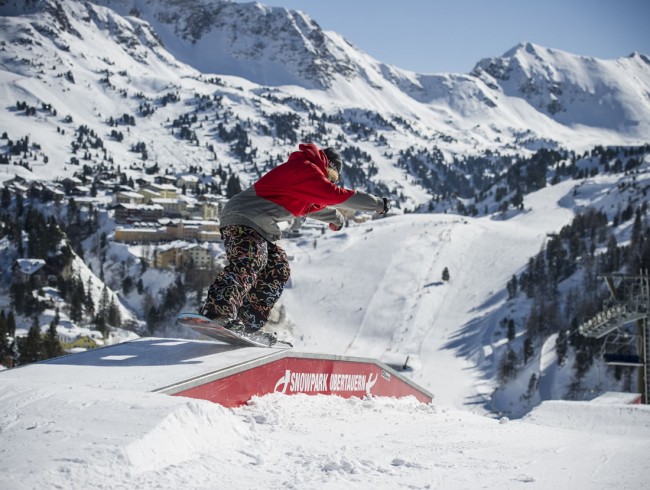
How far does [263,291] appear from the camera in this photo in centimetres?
602

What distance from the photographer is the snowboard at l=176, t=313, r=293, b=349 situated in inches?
213

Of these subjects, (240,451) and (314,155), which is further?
(314,155)

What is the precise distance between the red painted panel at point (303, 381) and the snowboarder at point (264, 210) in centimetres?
56

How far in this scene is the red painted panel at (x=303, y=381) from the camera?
468 cm

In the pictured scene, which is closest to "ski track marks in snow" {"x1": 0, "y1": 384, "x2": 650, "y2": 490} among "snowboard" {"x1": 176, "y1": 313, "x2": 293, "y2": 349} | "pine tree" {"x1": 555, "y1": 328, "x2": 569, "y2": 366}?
"snowboard" {"x1": 176, "y1": 313, "x2": 293, "y2": 349}

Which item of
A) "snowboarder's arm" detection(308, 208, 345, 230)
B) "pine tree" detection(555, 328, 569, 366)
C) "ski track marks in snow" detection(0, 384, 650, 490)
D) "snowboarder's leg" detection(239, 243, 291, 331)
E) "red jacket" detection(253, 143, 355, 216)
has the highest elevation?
"red jacket" detection(253, 143, 355, 216)

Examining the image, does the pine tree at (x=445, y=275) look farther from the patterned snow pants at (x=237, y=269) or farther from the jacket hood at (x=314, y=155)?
the jacket hood at (x=314, y=155)

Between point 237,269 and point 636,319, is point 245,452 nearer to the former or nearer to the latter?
point 237,269

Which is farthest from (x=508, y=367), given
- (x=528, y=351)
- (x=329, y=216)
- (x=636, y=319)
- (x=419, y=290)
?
(x=329, y=216)

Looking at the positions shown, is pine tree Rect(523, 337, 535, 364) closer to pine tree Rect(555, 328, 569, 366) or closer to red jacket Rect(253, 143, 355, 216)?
pine tree Rect(555, 328, 569, 366)

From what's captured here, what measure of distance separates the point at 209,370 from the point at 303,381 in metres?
1.56

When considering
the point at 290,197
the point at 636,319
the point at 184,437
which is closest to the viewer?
the point at 184,437

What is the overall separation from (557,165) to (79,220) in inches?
3863

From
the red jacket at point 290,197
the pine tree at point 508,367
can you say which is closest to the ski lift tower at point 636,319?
the red jacket at point 290,197
